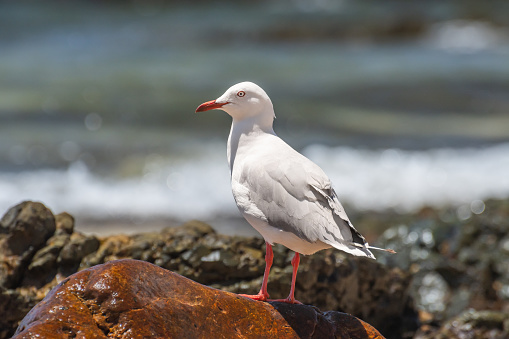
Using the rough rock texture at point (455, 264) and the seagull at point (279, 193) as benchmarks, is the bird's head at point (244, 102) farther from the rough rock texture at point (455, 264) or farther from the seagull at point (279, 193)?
the rough rock texture at point (455, 264)

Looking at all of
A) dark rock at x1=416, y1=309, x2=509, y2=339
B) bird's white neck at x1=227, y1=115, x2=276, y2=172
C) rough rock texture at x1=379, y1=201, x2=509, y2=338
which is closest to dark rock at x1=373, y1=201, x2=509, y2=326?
rough rock texture at x1=379, y1=201, x2=509, y2=338

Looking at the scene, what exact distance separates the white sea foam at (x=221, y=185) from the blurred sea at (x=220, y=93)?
0.04 m

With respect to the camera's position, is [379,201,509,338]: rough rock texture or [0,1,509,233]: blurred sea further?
[0,1,509,233]: blurred sea

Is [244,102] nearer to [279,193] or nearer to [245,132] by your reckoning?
[245,132]

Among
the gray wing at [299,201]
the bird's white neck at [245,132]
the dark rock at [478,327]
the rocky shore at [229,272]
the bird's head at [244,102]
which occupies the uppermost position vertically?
A: the bird's head at [244,102]

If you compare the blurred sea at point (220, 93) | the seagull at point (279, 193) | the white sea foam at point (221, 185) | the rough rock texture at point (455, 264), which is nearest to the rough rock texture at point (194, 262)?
the seagull at point (279, 193)

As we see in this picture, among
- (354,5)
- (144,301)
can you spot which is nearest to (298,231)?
(144,301)

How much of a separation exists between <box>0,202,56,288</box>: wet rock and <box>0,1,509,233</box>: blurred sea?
4.66m

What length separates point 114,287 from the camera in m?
3.80

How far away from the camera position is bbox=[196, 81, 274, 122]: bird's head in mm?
4875

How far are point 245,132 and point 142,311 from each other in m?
1.63

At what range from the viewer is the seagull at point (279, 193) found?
4.21 metres

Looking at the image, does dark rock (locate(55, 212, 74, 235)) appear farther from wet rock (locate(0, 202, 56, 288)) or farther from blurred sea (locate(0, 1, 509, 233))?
blurred sea (locate(0, 1, 509, 233))

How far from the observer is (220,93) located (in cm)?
1878
